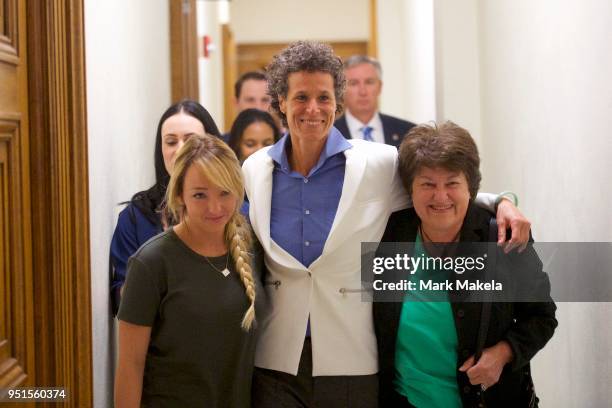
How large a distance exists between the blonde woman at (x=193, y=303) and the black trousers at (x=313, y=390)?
0.10 metres

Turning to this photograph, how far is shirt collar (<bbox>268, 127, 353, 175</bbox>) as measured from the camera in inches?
74.1

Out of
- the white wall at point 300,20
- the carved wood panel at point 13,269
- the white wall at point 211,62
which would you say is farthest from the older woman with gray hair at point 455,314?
the white wall at point 300,20

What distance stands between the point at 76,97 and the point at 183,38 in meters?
2.10

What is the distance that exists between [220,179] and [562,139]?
3.44 ft

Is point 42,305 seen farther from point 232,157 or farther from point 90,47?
point 90,47

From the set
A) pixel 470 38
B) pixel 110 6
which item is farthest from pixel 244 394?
pixel 470 38

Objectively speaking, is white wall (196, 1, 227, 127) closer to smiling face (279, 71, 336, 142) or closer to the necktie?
the necktie

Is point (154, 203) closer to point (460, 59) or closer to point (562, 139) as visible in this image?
point (562, 139)

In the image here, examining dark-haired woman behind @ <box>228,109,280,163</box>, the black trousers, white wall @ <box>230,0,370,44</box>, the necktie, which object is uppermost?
white wall @ <box>230,0,370,44</box>

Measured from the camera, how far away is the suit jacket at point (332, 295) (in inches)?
70.6

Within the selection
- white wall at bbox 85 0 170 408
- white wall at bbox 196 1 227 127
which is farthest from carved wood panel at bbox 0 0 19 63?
white wall at bbox 196 1 227 127

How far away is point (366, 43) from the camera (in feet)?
25.8

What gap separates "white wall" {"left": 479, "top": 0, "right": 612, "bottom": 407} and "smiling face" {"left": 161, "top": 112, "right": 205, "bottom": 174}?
1082 millimetres

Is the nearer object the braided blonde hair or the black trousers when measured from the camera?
the braided blonde hair
